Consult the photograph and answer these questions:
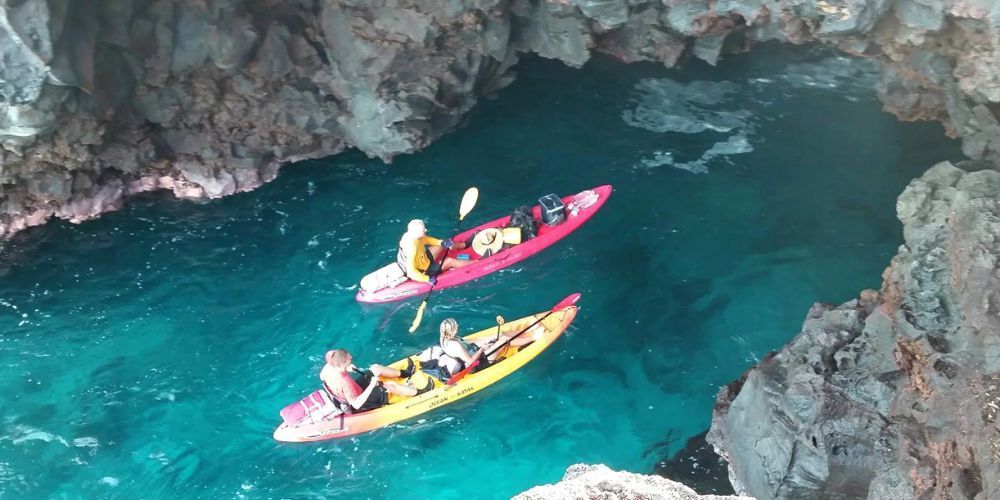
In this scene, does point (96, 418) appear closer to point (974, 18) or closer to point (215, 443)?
point (215, 443)

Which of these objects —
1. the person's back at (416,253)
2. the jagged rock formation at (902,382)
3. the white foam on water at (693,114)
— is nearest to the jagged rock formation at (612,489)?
the jagged rock formation at (902,382)

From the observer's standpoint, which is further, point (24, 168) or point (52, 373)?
point (24, 168)

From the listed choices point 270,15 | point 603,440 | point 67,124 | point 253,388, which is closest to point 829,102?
point 603,440

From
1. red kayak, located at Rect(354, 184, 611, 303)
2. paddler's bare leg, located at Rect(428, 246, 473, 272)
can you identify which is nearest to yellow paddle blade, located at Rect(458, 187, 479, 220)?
red kayak, located at Rect(354, 184, 611, 303)

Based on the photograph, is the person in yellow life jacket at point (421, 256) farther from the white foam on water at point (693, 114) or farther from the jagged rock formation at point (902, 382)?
the jagged rock formation at point (902, 382)

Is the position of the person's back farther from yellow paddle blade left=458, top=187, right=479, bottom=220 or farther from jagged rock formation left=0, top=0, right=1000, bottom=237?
jagged rock formation left=0, top=0, right=1000, bottom=237

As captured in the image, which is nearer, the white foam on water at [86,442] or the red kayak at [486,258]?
the white foam on water at [86,442]
